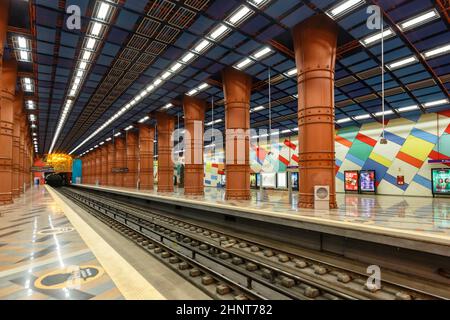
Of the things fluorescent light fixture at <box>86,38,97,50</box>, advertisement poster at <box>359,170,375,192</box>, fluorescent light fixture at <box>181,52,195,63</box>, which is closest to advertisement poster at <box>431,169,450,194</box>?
advertisement poster at <box>359,170,375,192</box>

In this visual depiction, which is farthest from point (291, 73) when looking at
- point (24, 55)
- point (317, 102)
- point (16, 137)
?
point (16, 137)

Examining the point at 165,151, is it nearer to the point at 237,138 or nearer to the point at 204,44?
the point at 237,138

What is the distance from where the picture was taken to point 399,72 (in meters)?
14.6

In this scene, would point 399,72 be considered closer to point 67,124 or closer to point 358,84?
point 358,84

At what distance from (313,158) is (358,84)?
8.66 metres

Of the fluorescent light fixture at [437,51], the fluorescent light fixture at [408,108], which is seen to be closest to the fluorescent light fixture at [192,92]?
the fluorescent light fixture at [437,51]

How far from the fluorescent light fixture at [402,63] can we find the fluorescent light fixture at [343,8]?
228 inches

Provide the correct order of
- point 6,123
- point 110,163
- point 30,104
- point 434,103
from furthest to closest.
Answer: point 110,163, point 30,104, point 434,103, point 6,123

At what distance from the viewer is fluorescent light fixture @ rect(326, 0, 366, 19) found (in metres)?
9.28

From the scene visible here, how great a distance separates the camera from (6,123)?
48.9 feet

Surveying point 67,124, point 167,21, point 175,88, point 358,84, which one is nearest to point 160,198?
point 175,88

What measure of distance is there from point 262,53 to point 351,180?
51.6 ft

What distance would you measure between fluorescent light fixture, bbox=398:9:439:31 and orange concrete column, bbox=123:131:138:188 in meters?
31.9

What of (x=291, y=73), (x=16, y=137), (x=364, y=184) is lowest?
(x=364, y=184)
